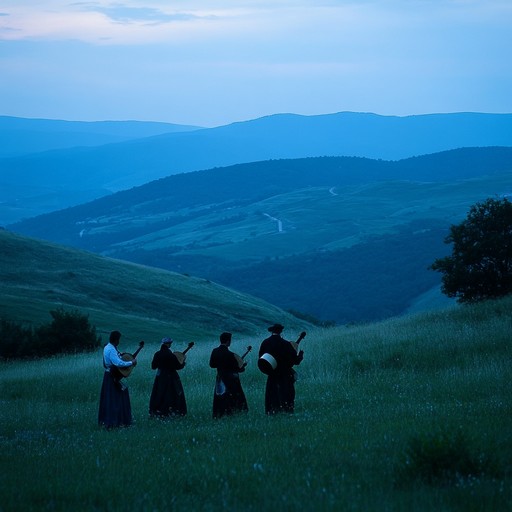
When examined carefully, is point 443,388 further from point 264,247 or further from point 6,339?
point 264,247

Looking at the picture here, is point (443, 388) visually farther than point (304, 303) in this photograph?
No

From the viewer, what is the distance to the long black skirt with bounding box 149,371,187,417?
50.0 feet

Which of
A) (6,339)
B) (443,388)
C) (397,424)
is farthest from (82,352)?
(397,424)

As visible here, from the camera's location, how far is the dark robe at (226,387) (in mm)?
14750

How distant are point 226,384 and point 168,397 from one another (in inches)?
46.1

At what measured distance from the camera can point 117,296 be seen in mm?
→ 57250

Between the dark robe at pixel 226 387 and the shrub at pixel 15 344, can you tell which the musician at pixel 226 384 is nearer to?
the dark robe at pixel 226 387

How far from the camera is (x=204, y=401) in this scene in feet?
57.4

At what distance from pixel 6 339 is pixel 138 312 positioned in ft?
62.9

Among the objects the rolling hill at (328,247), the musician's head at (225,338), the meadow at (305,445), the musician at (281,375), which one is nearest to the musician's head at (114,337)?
the meadow at (305,445)

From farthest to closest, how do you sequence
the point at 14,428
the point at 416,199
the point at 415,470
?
the point at 416,199 < the point at 14,428 < the point at 415,470

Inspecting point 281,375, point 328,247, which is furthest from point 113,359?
point 328,247

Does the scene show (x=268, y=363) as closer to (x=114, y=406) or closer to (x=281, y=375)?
(x=281, y=375)

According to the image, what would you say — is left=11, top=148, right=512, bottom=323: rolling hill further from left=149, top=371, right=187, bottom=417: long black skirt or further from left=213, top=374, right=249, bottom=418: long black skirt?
left=213, top=374, right=249, bottom=418: long black skirt
